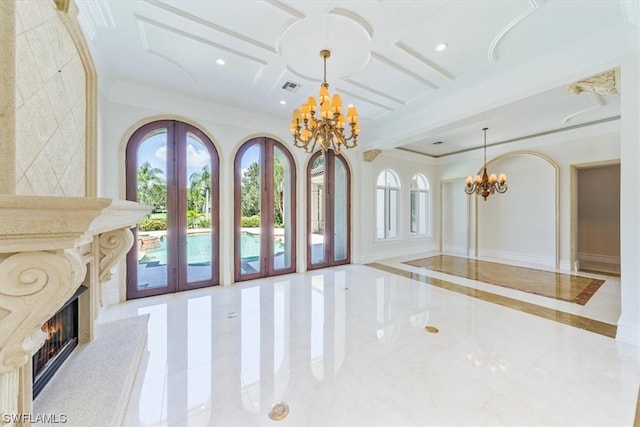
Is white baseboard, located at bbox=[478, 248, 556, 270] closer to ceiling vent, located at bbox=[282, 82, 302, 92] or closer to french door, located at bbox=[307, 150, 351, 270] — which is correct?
french door, located at bbox=[307, 150, 351, 270]

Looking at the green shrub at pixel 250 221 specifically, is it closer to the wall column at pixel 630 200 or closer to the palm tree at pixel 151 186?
the palm tree at pixel 151 186

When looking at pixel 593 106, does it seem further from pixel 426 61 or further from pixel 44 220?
pixel 44 220

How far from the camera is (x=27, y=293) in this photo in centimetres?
81

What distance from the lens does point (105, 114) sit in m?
3.56

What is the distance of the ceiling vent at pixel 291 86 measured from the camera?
3.71m

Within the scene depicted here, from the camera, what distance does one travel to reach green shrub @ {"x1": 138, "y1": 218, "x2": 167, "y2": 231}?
12.8 ft

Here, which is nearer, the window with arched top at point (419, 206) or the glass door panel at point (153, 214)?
the glass door panel at point (153, 214)

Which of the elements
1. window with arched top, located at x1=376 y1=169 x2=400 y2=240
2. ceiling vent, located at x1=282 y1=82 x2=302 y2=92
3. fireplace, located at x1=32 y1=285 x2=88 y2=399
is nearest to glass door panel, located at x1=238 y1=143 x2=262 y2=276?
ceiling vent, located at x1=282 y1=82 x2=302 y2=92

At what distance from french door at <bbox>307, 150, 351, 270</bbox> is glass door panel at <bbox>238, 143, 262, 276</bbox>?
3.79ft

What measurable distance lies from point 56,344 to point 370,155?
607cm

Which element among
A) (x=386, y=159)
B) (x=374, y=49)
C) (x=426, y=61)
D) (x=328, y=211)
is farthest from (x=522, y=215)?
(x=374, y=49)

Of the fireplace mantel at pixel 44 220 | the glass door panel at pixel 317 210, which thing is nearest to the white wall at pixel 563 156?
the glass door panel at pixel 317 210

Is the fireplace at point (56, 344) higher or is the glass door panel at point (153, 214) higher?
the glass door panel at point (153, 214)

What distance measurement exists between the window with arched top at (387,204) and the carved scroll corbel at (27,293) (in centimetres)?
663
